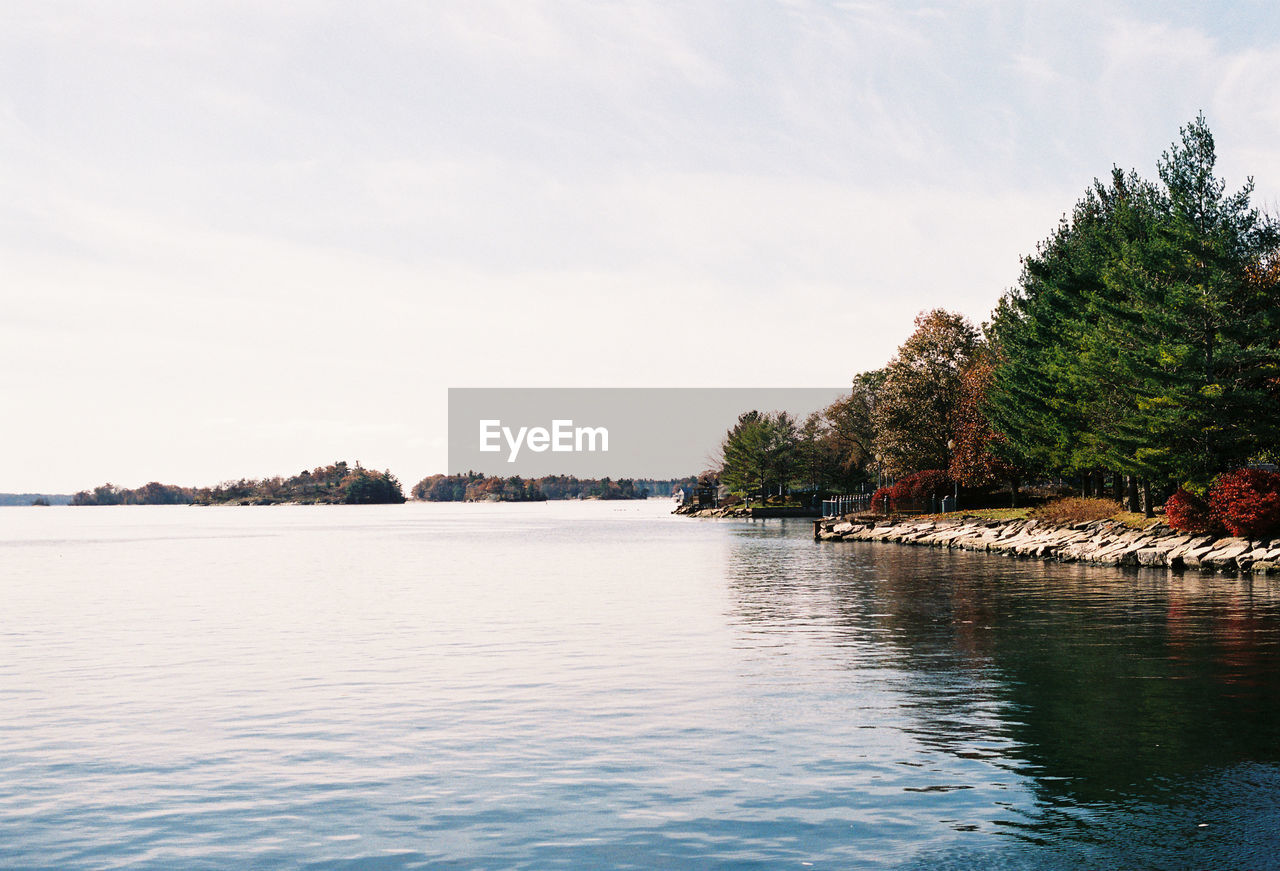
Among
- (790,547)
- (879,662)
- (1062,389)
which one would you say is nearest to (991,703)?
(879,662)

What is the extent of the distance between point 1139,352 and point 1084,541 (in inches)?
485

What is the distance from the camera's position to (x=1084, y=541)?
200ft

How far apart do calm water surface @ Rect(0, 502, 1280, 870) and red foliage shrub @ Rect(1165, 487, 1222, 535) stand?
1308 centimetres

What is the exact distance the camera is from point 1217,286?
51.4 m

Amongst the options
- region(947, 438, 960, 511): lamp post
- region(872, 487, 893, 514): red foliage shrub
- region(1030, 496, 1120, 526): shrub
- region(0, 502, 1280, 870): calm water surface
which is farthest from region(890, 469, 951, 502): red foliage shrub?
region(0, 502, 1280, 870): calm water surface

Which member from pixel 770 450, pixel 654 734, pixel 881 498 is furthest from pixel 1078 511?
pixel 770 450

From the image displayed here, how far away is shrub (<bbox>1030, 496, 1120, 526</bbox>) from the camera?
6706 cm

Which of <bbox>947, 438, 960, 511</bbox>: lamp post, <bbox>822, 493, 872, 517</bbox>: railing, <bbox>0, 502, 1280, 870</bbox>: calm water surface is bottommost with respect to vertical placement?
<bbox>0, 502, 1280, 870</bbox>: calm water surface

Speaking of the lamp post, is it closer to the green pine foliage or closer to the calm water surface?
the green pine foliage

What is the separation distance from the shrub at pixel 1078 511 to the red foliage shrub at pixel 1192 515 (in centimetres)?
1243

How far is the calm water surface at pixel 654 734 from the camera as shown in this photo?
38.4ft

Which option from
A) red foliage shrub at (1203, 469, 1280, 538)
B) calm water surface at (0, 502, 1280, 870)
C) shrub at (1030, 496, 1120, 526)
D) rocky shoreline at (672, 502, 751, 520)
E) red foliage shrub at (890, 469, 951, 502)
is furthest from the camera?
rocky shoreline at (672, 502, 751, 520)

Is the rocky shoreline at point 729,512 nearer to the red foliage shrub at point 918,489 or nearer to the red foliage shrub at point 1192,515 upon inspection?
the red foliage shrub at point 918,489

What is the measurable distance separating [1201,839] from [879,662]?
43.7ft
